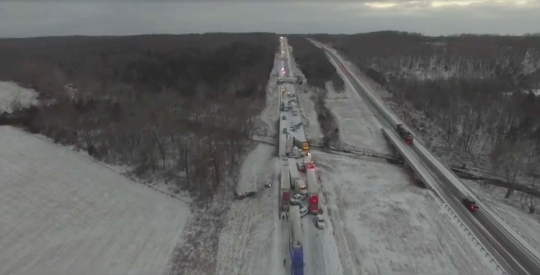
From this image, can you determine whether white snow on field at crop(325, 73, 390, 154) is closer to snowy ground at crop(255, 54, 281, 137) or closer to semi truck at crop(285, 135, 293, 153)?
semi truck at crop(285, 135, 293, 153)

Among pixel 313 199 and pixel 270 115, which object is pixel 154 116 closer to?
pixel 270 115

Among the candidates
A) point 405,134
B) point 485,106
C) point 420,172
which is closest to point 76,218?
point 420,172

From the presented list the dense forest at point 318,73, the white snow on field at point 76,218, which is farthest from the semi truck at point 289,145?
the dense forest at point 318,73

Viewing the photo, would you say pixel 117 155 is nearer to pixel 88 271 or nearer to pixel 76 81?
pixel 88 271

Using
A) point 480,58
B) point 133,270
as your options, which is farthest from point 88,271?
point 480,58

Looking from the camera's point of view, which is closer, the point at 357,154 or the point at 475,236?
the point at 475,236

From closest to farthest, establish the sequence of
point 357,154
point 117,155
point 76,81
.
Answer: point 117,155 < point 357,154 < point 76,81
